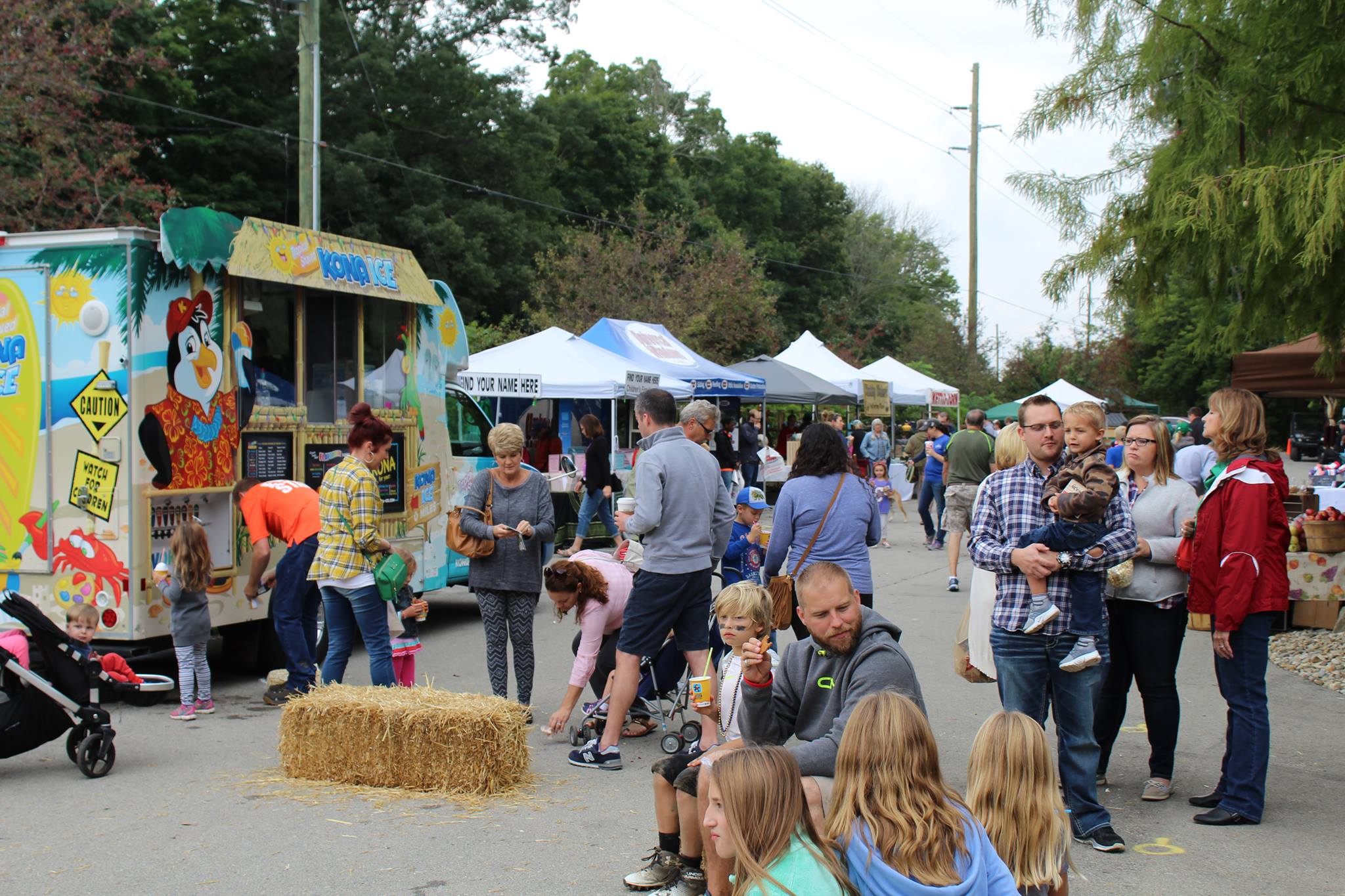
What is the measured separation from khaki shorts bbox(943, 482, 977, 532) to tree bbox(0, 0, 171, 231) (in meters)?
13.2

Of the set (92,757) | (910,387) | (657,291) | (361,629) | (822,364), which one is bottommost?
(92,757)

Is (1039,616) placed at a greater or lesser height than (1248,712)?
greater

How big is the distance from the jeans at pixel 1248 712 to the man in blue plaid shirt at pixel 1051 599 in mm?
657

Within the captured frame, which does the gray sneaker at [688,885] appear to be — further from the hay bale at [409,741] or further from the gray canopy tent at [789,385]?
the gray canopy tent at [789,385]

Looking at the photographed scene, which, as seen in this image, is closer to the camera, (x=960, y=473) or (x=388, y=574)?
(x=388, y=574)

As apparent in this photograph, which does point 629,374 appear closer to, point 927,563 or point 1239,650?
point 927,563

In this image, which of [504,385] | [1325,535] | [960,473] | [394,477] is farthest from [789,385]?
[394,477]

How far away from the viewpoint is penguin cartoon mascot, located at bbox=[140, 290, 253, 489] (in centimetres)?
738

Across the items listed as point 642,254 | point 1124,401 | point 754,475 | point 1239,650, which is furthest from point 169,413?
point 1124,401

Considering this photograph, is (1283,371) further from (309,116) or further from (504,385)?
(309,116)

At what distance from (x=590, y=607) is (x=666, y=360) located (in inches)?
535

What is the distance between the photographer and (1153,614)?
5.45 metres

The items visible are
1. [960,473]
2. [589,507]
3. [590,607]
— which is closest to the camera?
[590,607]

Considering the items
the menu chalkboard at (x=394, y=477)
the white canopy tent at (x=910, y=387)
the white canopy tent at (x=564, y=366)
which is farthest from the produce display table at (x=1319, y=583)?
the white canopy tent at (x=910, y=387)
